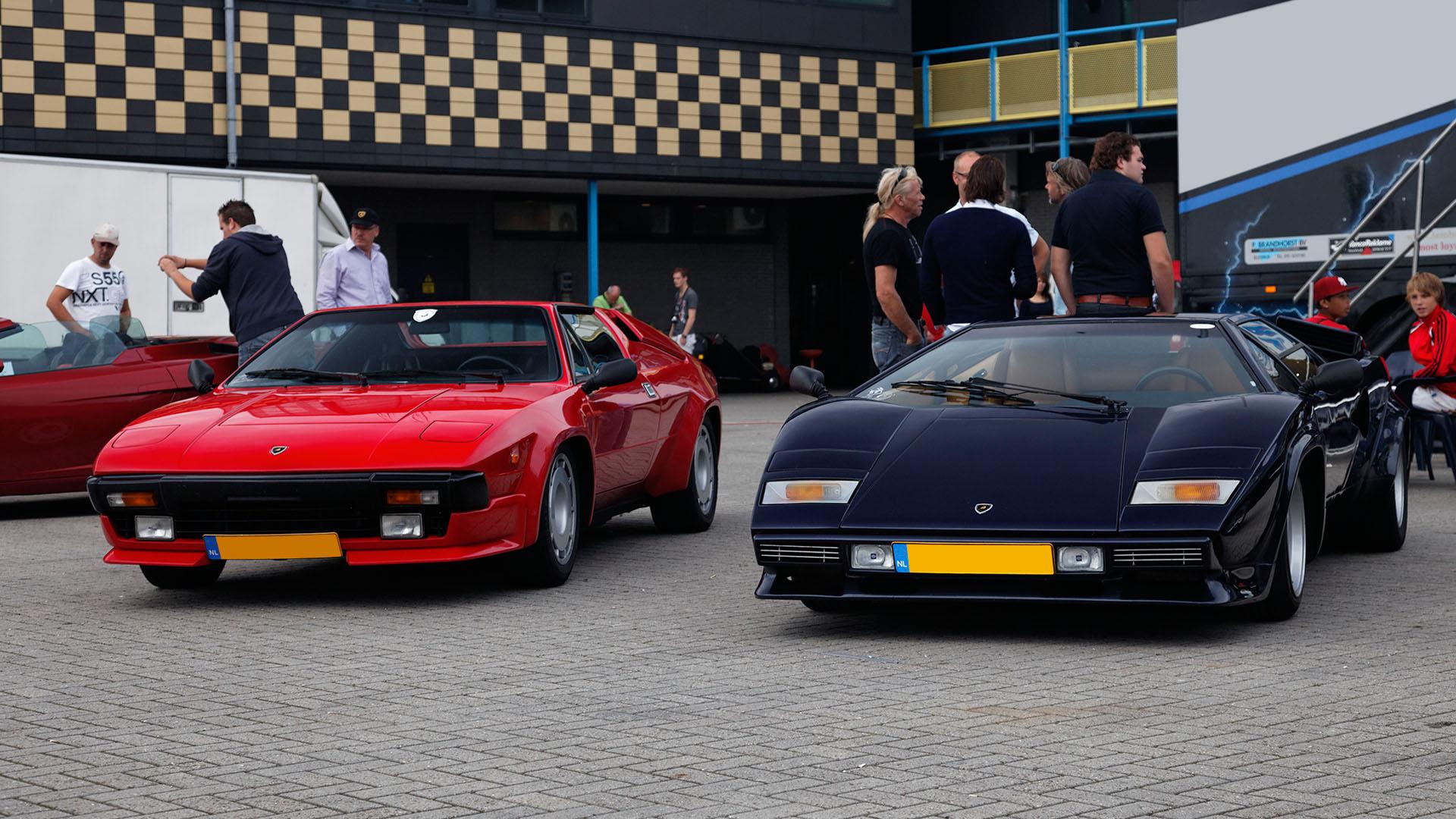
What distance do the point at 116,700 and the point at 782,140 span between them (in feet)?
70.5

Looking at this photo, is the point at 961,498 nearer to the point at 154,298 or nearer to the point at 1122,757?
the point at 1122,757

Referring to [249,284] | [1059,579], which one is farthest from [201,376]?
[1059,579]

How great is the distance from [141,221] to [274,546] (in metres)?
10.4

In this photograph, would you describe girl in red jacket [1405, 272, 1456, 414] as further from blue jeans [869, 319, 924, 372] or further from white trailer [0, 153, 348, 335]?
white trailer [0, 153, 348, 335]

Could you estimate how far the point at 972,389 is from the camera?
21.0ft

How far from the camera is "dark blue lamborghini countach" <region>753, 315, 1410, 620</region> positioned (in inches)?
217

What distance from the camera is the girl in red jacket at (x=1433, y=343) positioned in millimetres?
10648

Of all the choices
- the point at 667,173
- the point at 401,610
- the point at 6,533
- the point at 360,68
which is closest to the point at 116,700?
the point at 401,610

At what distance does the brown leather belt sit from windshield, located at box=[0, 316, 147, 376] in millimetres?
5569

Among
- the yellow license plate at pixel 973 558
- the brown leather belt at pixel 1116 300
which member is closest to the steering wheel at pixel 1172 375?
the yellow license plate at pixel 973 558

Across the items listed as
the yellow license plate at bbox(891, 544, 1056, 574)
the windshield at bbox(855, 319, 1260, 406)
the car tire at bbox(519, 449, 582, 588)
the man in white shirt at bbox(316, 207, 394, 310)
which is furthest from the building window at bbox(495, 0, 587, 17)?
the yellow license plate at bbox(891, 544, 1056, 574)

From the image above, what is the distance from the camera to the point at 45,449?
9.91 meters

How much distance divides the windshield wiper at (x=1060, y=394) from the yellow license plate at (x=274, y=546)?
2401mm

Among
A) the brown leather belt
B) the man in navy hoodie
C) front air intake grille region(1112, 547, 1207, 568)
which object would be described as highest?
the man in navy hoodie
